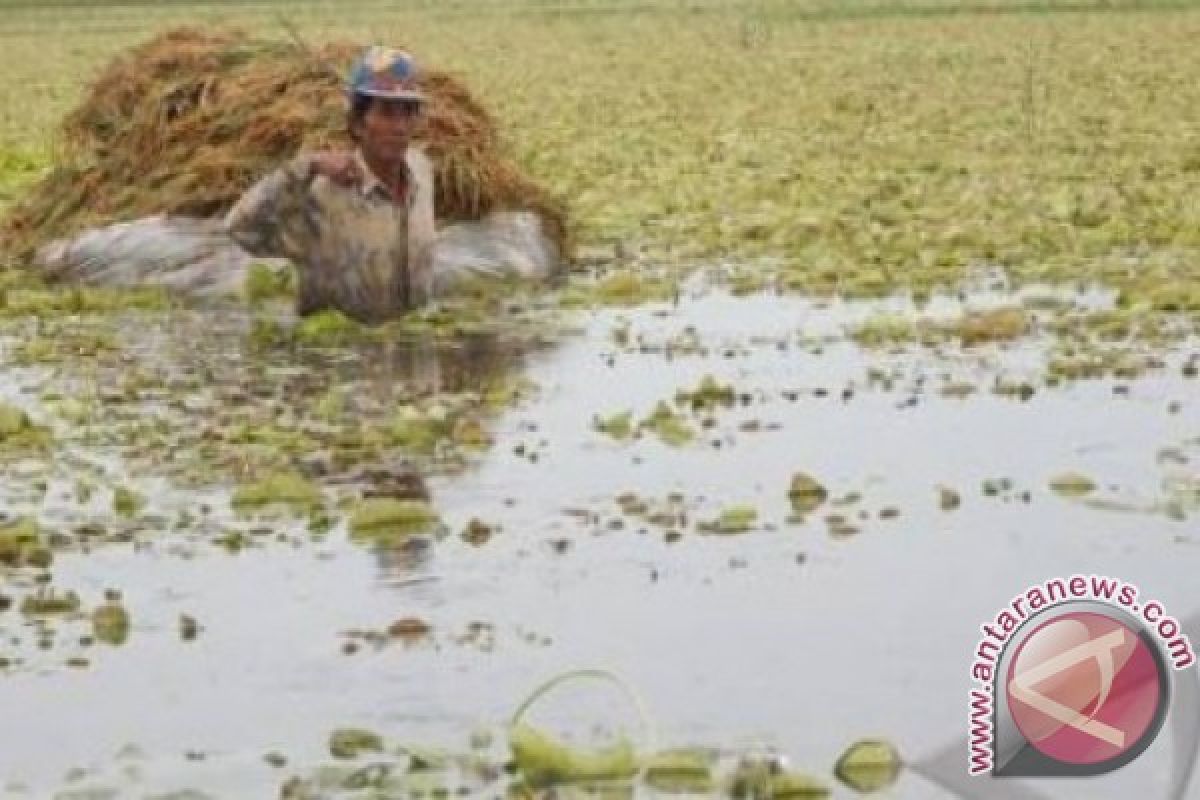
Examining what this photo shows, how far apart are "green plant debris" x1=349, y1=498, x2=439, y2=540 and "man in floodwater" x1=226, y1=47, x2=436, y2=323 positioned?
407cm

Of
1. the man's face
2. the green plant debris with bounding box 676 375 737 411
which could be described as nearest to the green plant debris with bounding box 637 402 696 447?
the green plant debris with bounding box 676 375 737 411

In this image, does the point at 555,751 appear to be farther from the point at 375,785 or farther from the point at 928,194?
the point at 928,194

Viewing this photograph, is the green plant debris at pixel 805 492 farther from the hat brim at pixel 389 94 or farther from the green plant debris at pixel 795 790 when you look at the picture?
the hat brim at pixel 389 94

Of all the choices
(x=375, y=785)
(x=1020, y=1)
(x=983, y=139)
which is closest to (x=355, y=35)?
(x=1020, y=1)

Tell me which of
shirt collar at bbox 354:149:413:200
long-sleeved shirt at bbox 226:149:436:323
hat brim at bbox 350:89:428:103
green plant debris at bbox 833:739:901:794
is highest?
hat brim at bbox 350:89:428:103

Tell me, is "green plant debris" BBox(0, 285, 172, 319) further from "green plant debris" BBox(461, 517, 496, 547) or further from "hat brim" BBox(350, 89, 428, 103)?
"green plant debris" BBox(461, 517, 496, 547)

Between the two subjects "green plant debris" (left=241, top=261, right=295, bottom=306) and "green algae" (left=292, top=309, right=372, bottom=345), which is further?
"green plant debris" (left=241, top=261, right=295, bottom=306)

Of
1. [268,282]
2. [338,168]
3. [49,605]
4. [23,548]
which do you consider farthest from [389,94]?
[49,605]

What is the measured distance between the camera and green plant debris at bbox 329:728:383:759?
22.8ft

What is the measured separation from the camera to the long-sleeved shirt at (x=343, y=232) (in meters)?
13.4

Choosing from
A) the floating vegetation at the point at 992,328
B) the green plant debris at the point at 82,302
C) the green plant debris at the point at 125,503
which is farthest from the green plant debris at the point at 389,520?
the green plant debris at the point at 82,302

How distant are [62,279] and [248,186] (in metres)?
1.08

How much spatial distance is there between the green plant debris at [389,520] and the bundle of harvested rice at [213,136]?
605 cm

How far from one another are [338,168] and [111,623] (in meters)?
5.38
